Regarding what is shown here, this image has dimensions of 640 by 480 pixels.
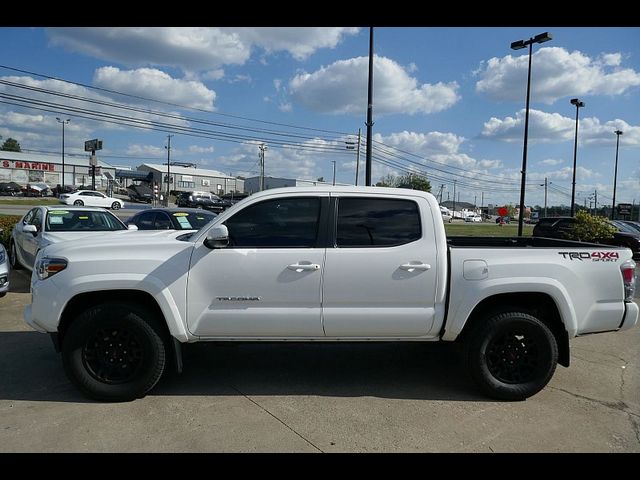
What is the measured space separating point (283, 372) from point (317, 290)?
4.16 feet

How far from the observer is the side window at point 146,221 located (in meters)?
11.2

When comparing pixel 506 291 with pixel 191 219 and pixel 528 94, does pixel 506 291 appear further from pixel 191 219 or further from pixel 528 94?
pixel 528 94

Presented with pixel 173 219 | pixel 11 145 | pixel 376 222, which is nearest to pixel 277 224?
pixel 376 222

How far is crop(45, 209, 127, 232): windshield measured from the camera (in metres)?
9.51

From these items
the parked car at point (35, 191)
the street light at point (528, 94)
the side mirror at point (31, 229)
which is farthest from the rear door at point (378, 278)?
the parked car at point (35, 191)

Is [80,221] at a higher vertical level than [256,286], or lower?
higher

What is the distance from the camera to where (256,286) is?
4.19 m

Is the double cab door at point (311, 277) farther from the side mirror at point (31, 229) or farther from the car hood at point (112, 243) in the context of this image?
the side mirror at point (31, 229)

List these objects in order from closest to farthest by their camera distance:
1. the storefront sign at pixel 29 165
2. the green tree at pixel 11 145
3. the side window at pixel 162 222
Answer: the side window at pixel 162 222 < the storefront sign at pixel 29 165 < the green tree at pixel 11 145

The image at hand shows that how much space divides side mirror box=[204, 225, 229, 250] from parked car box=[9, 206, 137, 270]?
5474 millimetres

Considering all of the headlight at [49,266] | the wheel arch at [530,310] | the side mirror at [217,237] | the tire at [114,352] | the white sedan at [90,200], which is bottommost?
the tire at [114,352]

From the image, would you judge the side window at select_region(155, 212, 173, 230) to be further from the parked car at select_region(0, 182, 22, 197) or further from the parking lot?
the parked car at select_region(0, 182, 22, 197)
